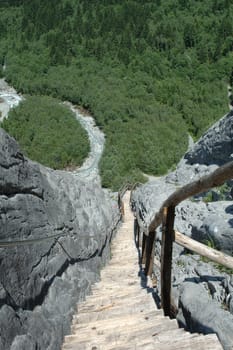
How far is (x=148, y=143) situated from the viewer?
43.0m

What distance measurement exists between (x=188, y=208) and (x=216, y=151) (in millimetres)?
7713

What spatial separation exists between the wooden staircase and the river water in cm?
3103

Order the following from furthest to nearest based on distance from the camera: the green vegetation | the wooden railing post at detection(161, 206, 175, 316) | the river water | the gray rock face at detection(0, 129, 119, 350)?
the green vegetation
the river water
the wooden railing post at detection(161, 206, 175, 316)
the gray rock face at detection(0, 129, 119, 350)

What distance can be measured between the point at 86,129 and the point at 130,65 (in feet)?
77.9

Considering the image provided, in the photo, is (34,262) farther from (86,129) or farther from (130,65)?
(130,65)

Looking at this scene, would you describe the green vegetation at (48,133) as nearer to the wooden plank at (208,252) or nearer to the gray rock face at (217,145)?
the gray rock face at (217,145)

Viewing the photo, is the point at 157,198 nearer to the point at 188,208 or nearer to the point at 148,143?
the point at 188,208

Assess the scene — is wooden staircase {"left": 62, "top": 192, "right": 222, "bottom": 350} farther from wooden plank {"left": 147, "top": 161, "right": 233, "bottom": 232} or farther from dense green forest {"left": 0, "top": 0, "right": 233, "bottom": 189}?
dense green forest {"left": 0, "top": 0, "right": 233, "bottom": 189}

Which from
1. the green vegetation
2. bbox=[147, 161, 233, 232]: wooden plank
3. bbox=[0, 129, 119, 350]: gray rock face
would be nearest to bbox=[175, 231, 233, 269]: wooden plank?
bbox=[147, 161, 233, 232]: wooden plank

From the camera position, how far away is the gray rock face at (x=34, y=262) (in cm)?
298

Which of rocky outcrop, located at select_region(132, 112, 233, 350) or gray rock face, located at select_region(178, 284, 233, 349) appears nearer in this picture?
gray rock face, located at select_region(178, 284, 233, 349)

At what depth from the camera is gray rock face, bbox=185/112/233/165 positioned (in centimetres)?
1603

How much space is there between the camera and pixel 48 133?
48.0 metres

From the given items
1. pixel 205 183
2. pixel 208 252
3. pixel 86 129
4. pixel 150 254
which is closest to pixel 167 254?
pixel 208 252
